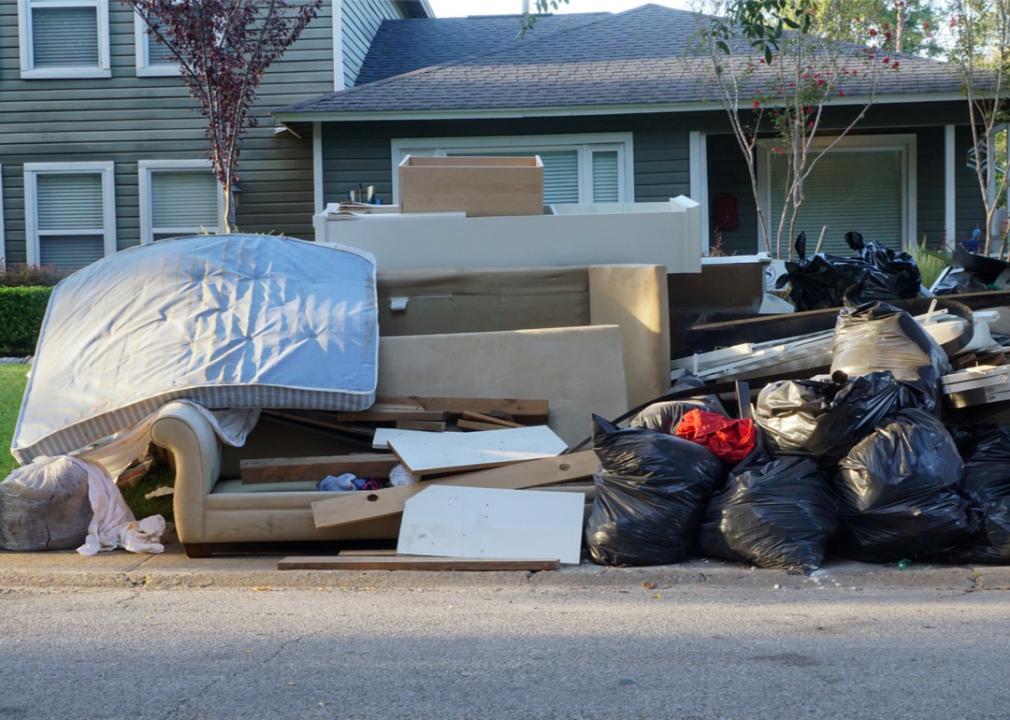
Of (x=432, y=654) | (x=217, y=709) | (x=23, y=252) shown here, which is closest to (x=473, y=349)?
(x=432, y=654)

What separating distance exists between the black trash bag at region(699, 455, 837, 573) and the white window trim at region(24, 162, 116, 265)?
41.2 feet

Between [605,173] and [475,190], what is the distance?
284 inches

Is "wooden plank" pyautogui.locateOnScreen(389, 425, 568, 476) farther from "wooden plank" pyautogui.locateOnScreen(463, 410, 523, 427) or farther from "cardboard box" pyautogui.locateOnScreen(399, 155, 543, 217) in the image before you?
"cardboard box" pyautogui.locateOnScreen(399, 155, 543, 217)

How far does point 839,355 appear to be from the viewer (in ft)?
21.8

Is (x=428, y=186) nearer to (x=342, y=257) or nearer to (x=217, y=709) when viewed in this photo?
(x=342, y=257)

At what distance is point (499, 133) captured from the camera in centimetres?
1491

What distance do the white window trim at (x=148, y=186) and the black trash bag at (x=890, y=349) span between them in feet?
36.6

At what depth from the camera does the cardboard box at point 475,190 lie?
8203 mm

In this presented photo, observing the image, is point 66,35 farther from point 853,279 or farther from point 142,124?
point 853,279

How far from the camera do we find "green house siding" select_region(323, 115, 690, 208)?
14.9 metres

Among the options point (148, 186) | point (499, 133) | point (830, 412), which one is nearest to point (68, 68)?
point (148, 186)

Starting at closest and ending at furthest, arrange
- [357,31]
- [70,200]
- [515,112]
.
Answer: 1. [515,112]
2. [70,200]
3. [357,31]

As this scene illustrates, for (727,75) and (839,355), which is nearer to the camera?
(839,355)

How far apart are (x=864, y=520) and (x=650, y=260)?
298cm
